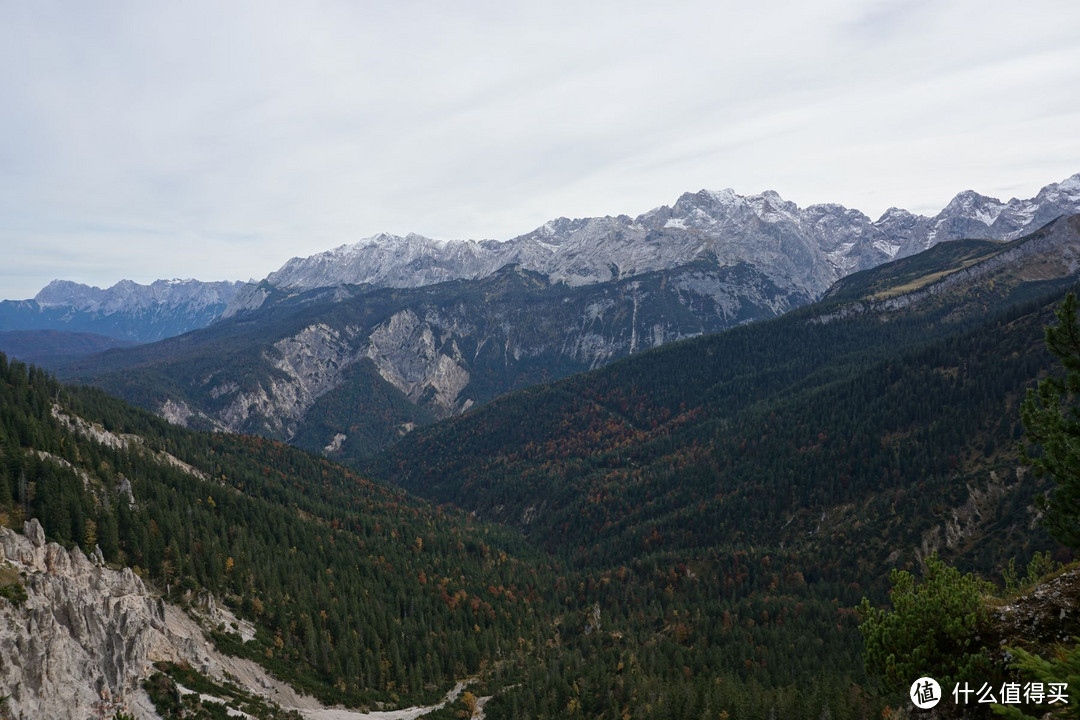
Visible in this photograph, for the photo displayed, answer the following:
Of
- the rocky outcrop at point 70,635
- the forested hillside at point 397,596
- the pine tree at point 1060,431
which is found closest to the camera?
the pine tree at point 1060,431

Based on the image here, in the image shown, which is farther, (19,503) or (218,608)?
(218,608)

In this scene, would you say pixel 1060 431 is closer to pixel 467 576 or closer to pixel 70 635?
pixel 70 635

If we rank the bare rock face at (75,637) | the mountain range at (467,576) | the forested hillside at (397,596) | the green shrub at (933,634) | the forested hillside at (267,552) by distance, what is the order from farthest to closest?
the forested hillside at (267,552) < the forested hillside at (397,596) < the mountain range at (467,576) < the bare rock face at (75,637) < the green shrub at (933,634)

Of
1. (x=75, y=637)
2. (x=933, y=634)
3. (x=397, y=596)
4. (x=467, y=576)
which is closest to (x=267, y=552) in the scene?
(x=397, y=596)

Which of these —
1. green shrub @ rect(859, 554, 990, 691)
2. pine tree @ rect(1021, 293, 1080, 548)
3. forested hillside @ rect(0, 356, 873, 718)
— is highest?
pine tree @ rect(1021, 293, 1080, 548)

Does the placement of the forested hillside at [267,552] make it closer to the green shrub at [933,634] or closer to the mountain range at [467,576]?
the mountain range at [467,576]

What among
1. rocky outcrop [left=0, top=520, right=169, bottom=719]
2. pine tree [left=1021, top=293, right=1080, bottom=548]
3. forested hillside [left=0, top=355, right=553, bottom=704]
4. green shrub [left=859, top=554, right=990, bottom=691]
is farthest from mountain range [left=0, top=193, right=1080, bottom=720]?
pine tree [left=1021, top=293, right=1080, bottom=548]

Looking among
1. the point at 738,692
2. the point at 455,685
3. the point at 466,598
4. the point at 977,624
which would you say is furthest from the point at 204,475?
the point at 977,624

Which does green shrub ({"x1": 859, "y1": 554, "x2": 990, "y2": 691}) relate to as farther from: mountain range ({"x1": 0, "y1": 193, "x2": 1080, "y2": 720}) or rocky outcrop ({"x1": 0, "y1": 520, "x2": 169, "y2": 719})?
rocky outcrop ({"x1": 0, "y1": 520, "x2": 169, "y2": 719})

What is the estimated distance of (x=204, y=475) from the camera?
154m

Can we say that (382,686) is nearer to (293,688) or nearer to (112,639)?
(293,688)

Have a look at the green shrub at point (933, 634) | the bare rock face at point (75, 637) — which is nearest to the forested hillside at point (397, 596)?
the bare rock face at point (75, 637)

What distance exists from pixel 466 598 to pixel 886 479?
12908 centimetres

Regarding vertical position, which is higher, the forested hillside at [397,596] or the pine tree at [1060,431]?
the pine tree at [1060,431]
